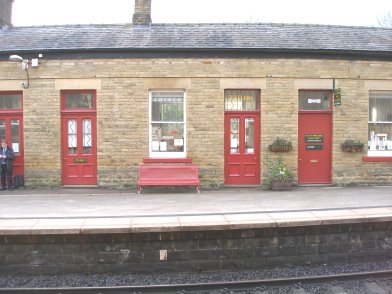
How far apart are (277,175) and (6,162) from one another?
8418mm

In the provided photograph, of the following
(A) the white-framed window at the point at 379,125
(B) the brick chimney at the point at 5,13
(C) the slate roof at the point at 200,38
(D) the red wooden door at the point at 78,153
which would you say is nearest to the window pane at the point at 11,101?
(C) the slate roof at the point at 200,38

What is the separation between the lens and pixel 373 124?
40.1 ft

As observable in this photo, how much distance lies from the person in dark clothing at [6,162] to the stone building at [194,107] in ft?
1.41

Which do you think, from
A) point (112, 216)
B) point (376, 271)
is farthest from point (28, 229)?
point (376, 271)

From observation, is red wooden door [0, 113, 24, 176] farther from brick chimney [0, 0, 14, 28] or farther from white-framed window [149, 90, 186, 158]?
white-framed window [149, 90, 186, 158]

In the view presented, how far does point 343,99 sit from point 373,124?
1441 millimetres

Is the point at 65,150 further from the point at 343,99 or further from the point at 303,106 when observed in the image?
the point at 343,99

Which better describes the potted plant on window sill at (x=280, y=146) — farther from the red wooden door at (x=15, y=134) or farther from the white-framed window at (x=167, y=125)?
the red wooden door at (x=15, y=134)

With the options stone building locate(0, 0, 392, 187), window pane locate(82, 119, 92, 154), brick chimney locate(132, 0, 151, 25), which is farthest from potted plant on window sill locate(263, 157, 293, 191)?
brick chimney locate(132, 0, 151, 25)

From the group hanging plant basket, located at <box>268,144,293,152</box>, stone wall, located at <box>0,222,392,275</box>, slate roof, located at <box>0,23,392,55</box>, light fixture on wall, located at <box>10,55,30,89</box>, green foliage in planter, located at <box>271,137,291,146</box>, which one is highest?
slate roof, located at <box>0,23,392,55</box>

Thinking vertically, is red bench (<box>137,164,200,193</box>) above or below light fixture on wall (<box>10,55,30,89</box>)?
below

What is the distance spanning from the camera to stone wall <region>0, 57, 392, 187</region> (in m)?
11.5

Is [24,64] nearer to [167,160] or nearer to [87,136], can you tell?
[87,136]

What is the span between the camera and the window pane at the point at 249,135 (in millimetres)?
11898
